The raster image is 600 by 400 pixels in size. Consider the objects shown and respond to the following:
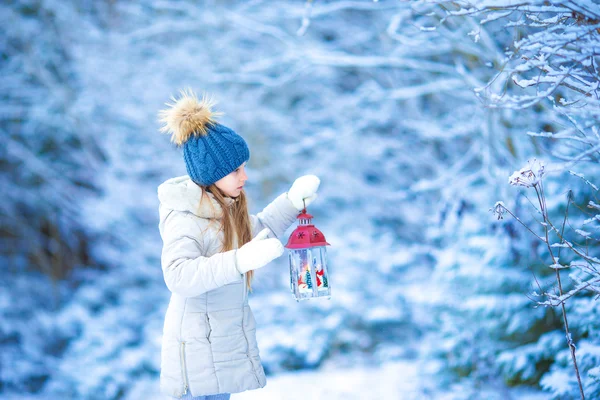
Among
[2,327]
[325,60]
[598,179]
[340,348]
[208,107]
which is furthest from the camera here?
[2,327]

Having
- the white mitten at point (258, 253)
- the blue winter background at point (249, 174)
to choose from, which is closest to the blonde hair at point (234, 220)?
the white mitten at point (258, 253)

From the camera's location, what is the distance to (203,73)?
255 inches

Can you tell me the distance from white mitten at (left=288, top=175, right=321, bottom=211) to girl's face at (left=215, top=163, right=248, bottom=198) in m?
0.27

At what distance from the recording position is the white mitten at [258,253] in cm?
195

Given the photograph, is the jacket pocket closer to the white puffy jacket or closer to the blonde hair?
the white puffy jacket

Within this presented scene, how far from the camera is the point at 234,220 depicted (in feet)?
7.68

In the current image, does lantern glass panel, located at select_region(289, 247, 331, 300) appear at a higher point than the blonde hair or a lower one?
lower

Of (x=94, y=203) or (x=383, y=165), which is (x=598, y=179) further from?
(x=94, y=203)

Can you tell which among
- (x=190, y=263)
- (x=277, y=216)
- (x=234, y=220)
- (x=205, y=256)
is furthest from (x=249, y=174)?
(x=190, y=263)

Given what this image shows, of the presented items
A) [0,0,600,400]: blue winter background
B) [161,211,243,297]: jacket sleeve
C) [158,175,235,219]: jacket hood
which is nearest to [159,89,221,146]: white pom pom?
[158,175,235,219]: jacket hood

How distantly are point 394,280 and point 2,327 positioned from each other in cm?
485

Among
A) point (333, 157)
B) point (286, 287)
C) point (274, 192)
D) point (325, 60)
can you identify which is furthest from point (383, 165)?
point (325, 60)

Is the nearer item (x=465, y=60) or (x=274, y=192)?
(x=465, y=60)

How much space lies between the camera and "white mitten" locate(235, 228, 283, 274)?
1.95m
